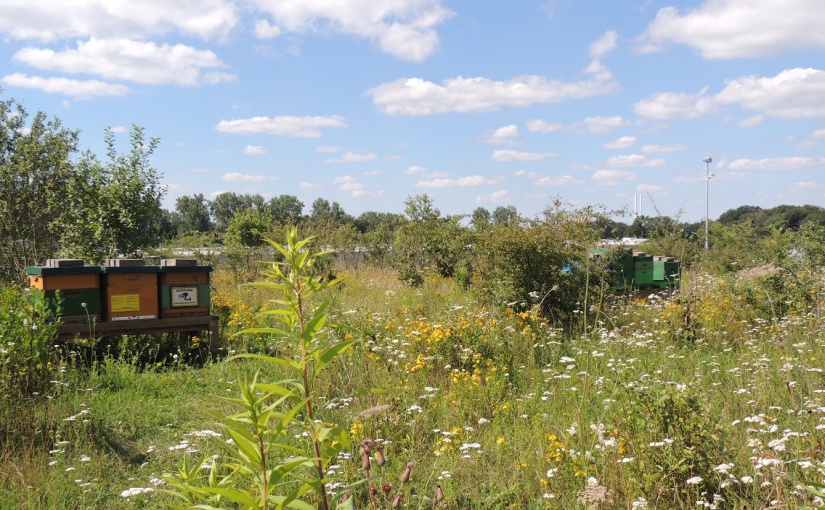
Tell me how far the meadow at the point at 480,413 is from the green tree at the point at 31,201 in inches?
208

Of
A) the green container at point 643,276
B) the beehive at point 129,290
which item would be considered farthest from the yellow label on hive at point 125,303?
the green container at point 643,276

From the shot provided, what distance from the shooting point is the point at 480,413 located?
4742mm

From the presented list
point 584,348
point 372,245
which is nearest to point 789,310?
point 584,348

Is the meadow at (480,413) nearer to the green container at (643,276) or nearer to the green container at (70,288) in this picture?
the green container at (70,288)

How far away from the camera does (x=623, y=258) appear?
1084cm

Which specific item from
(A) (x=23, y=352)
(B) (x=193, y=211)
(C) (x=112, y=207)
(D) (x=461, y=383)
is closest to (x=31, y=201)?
(C) (x=112, y=207)

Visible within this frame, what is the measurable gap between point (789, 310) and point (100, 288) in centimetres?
861

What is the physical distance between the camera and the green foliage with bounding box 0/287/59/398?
5168 mm

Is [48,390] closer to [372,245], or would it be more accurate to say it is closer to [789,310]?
[789,310]

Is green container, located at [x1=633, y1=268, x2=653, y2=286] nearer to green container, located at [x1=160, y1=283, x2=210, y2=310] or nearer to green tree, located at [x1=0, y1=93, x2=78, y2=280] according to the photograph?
green container, located at [x1=160, y1=283, x2=210, y2=310]

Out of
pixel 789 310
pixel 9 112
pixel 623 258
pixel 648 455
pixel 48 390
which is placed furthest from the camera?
pixel 9 112

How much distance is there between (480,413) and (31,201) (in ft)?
35.0

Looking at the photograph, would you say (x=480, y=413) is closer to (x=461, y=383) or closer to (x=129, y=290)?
(x=461, y=383)

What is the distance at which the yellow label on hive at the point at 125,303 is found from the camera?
7.30m
